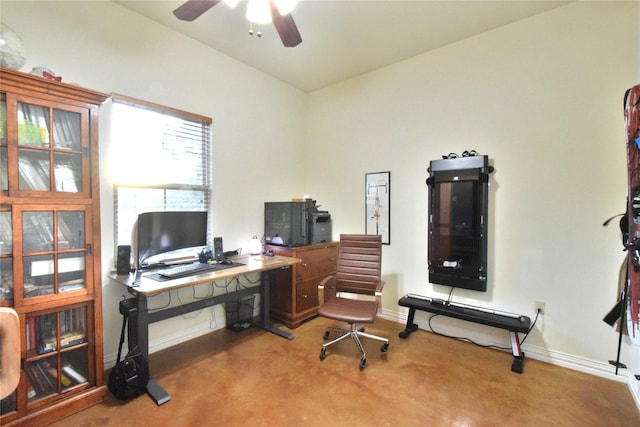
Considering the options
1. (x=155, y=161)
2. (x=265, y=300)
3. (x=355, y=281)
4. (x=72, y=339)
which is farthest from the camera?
(x=265, y=300)

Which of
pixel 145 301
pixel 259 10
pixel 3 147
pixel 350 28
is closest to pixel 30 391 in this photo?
pixel 145 301

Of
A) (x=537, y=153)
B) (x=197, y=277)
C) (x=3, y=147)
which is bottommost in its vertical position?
(x=197, y=277)

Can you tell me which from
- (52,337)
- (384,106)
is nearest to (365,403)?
(52,337)

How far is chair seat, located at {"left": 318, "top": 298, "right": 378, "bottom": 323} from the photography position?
2441 millimetres

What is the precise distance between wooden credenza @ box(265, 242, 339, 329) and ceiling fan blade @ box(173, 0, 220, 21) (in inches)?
87.4

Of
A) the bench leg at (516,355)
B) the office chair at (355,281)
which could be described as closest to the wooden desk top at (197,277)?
the office chair at (355,281)

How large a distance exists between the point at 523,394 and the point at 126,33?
4227 millimetres

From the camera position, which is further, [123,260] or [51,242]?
[123,260]

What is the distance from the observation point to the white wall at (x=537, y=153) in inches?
90.1

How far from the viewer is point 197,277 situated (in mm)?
2236

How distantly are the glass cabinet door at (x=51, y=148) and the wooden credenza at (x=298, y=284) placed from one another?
197 centimetres

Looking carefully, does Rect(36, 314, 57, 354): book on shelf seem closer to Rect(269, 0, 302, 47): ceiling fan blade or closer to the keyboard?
the keyboard

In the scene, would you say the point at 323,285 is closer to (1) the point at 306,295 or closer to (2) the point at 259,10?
(1) the point at 306,295

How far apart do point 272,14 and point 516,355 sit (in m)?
3.18
